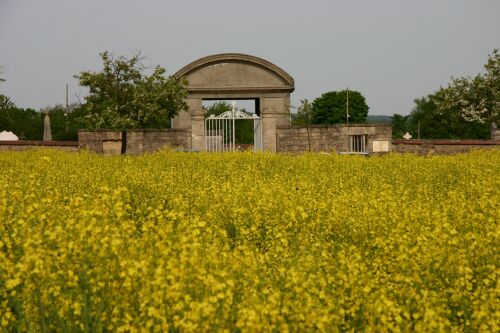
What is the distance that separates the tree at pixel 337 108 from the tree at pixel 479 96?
121 ft

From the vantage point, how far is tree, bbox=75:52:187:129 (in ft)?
81.6

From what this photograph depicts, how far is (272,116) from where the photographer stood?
29.1 meters

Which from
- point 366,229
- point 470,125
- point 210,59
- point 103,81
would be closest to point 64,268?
point 366,229

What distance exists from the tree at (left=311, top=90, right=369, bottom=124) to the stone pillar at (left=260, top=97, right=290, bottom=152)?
47.3m

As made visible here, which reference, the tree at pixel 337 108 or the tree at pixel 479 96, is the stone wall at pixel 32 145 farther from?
the tree at pixel 337 108

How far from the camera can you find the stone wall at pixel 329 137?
25.3 meters

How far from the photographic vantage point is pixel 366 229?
22.7 ft

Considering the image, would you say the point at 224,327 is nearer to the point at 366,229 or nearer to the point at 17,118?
the point at 366,229

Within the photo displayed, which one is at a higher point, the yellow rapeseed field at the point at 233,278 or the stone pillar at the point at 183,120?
the stone pillar at the point at 183,120

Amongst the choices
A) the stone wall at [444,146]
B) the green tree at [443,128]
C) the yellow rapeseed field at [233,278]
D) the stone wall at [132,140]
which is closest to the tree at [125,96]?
the stone wall at [132,140]

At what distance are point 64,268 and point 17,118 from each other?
61.3 metres

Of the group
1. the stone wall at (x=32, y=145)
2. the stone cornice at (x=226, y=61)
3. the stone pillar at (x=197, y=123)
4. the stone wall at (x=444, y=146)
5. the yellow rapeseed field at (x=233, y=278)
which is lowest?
the yellow rapeseed field at (x=233, y=278)

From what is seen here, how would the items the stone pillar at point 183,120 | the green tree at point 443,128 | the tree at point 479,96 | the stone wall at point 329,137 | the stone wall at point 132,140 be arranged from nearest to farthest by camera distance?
the stone wall at point 132,140 → the stone wall at point 329,137 → the stone pillar at point 183,120 → the tree at point 479,96 → the green tree at point 443,128

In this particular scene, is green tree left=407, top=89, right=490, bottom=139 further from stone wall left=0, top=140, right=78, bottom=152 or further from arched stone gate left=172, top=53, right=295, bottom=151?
stone wall left=0, top=140, right=78, bottom=152
